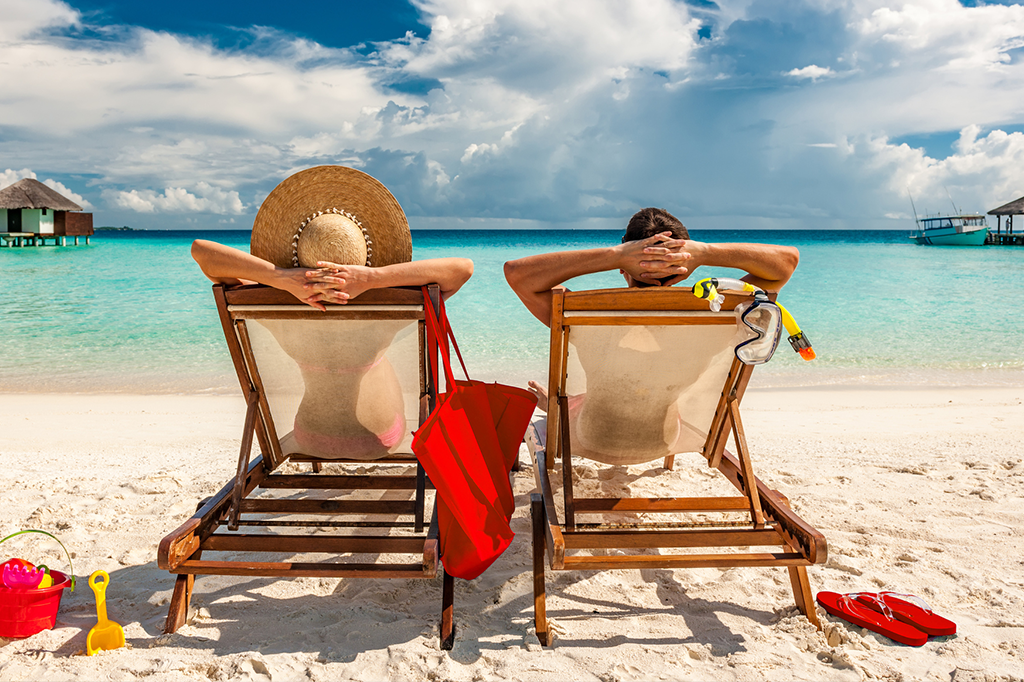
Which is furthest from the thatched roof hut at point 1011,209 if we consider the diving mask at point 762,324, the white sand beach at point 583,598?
the diving mask at point 762,324

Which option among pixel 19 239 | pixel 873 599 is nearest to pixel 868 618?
pixel 873 599

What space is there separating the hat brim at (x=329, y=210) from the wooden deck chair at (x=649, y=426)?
85 cm

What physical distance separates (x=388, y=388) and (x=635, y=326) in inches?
43.2

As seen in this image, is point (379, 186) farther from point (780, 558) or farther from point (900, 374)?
point (900, 374)

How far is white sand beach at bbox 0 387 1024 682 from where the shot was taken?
1970 millimetres

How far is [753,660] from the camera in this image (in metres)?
2.01

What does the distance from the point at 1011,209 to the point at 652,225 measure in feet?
152

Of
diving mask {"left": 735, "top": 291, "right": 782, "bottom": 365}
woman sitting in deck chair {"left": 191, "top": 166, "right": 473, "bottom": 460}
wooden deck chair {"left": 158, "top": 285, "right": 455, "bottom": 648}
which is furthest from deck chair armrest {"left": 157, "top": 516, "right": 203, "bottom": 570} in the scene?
diving mask {"left": 735, "top": 291, "right": 782, "bottom": 365}

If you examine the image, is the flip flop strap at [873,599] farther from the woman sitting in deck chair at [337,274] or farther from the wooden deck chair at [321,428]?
the woman sitting in deck chair at [337,274]

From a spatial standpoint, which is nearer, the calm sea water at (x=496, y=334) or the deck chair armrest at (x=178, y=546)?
the deck chair armrest at (x=178, y=546)

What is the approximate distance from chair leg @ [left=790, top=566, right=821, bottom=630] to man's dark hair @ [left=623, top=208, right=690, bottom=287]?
3.88ft

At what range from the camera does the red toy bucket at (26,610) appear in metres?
2.06

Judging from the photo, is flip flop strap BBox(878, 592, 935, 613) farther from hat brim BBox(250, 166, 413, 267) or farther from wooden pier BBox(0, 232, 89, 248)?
wooden pier BBox(0, 232, 89, 248)

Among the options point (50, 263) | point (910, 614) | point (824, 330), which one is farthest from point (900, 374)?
point (50, 263)
